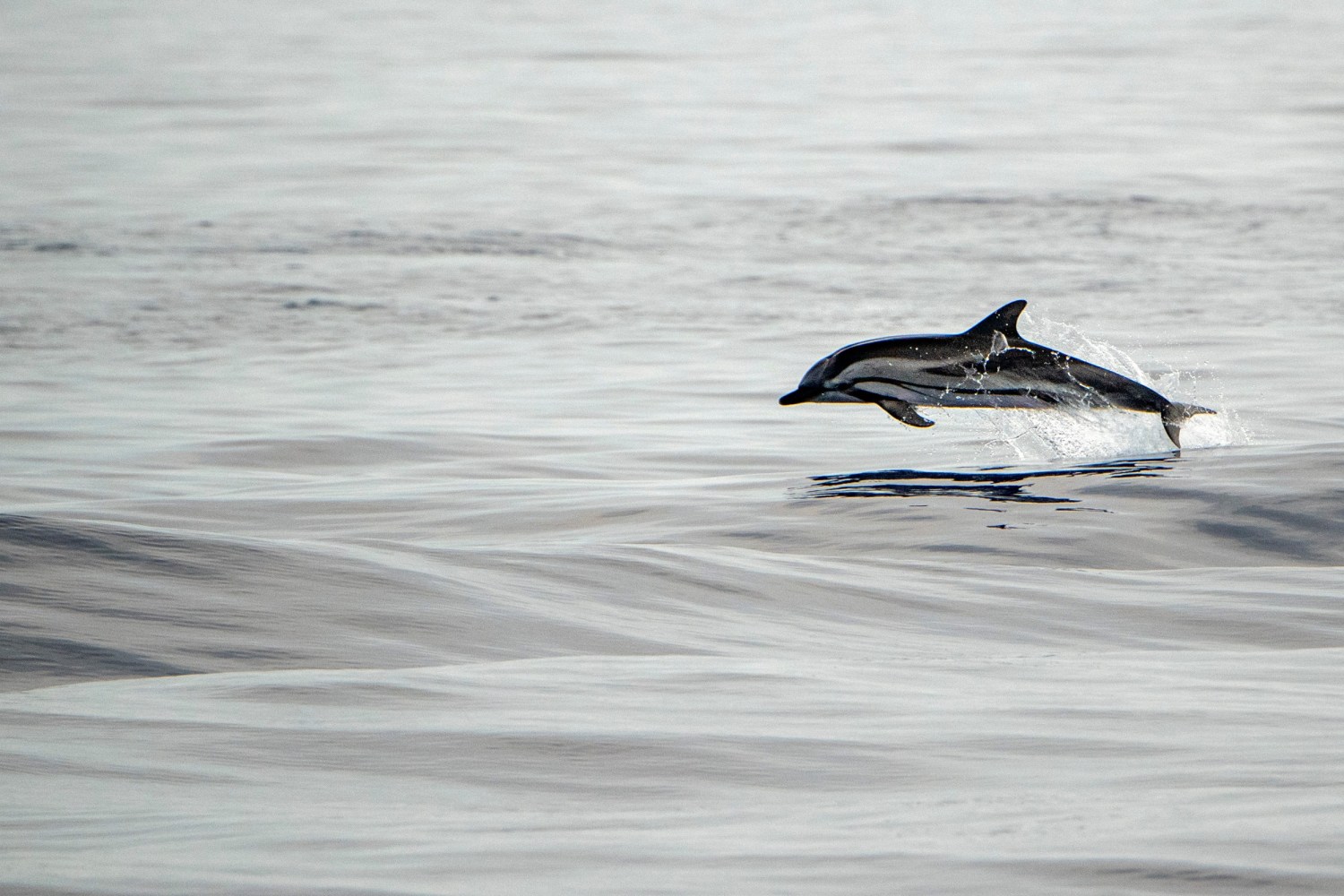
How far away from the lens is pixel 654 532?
8.86 metres

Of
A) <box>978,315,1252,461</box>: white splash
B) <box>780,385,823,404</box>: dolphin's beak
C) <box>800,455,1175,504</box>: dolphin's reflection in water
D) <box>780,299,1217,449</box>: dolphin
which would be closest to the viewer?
<box>800,455,1175,504</box>: dolphin's reflection in water

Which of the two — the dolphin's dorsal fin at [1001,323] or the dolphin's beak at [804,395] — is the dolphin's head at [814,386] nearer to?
the dolphin's beak at [804,395]

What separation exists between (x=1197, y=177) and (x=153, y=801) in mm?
25377

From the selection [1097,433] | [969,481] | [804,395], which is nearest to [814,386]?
[804,395]

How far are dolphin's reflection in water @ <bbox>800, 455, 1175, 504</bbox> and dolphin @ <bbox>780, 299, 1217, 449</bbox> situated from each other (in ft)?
0.99

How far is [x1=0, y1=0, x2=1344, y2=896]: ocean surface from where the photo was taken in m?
3.88

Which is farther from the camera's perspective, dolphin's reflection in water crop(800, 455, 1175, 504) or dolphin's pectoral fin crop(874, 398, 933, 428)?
dolphin's pectoral fin crop(874, 398, 933, 428)

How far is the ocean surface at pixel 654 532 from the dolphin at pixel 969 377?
42 cm

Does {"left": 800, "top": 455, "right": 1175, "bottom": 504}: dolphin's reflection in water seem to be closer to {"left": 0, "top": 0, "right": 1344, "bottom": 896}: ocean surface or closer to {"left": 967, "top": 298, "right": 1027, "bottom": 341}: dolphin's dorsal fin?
{"left": 0, "top": 0, "right": 1344, "bottom": 896}: ocean surface

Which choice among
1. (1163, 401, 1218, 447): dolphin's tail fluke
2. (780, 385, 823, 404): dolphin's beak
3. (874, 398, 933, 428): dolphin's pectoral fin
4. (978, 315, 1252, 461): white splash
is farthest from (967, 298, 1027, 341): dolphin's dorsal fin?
(1163, 401, 1218, 447): dolphin's tail fluke

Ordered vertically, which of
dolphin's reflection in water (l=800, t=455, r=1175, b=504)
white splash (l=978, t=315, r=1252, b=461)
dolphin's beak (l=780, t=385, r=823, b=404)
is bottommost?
dolphin's reflection in water (l=800, t=455, r=1175, b=504)

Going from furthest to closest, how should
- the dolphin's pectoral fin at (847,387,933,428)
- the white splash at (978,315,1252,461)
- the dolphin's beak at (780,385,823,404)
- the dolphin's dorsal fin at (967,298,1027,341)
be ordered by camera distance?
the white splash at (978,315,1252,461) → the dolphin's beak at (780,385,823,404) → the dolphin's pectoral fin at (847,387,933,428) → the dolphin's dorsal fin at (967,298,1027,341)

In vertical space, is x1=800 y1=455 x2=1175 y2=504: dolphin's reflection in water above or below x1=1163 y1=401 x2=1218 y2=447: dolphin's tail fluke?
below

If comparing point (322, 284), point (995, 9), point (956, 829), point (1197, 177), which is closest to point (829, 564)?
point (956, 829)
